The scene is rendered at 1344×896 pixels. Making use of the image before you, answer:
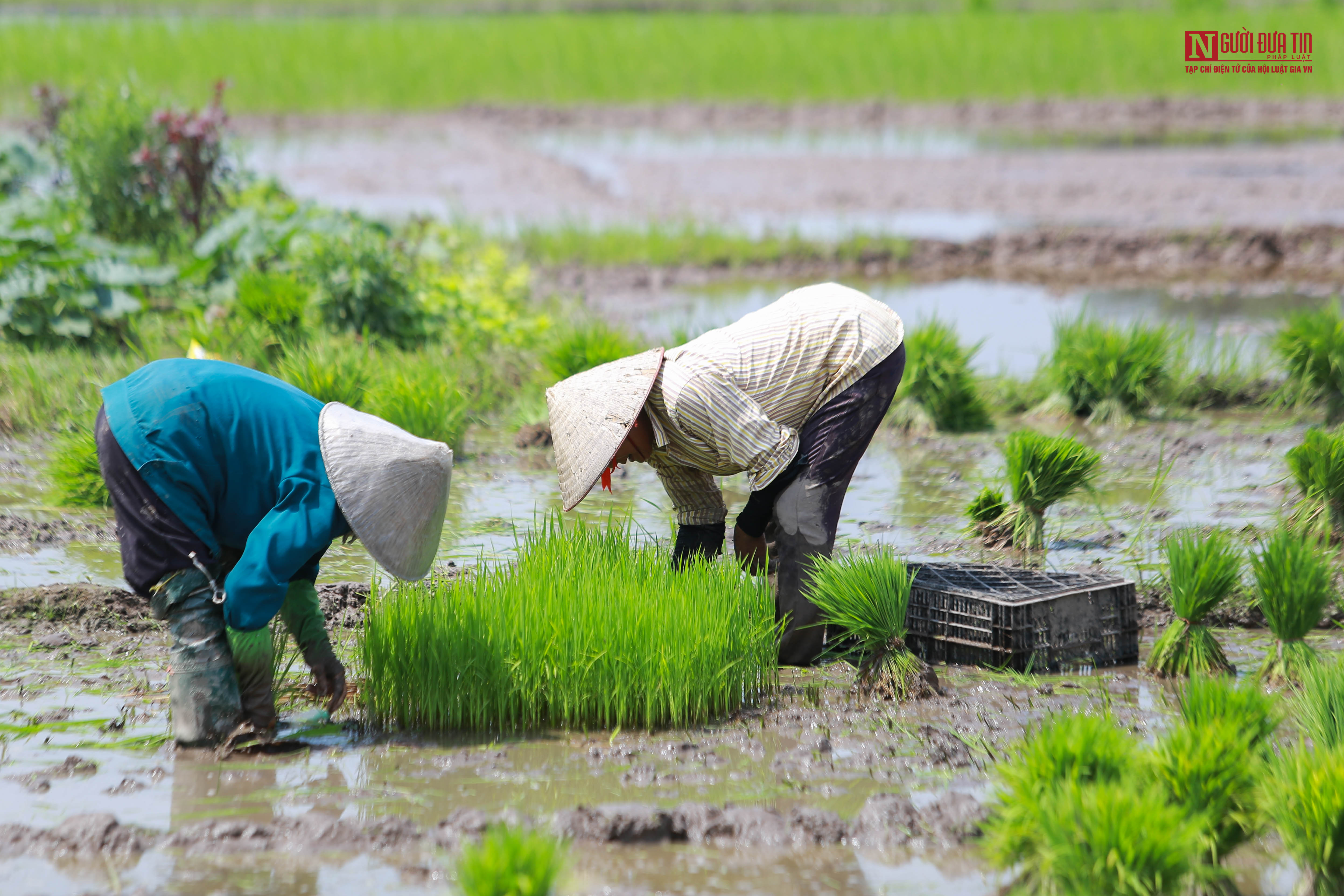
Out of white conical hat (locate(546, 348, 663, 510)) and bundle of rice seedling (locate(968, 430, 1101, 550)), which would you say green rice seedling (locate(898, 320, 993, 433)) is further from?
white conical hat (locate(546, 348, 663, 510))

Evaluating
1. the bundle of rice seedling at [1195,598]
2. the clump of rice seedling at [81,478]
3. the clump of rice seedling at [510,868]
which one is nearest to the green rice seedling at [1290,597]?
the bundle of rice seedling at [1195,598]

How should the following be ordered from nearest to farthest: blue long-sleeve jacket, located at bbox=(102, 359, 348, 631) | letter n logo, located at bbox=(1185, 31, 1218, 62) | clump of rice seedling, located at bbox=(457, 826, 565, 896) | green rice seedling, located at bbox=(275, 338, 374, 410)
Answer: clump of rice seedling, located at bbox=(457, 826, 565, 896)
blue long-sleeve jacket, located at bbox=(102, 359, 348, 631)
green rice seedling, located at bbox=(275, 338, 374, 410)
letter n logo, located at bbox=(1185, 31, 1218, 62)

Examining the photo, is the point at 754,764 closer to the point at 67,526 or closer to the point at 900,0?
the point at 67,526

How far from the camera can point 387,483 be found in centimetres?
360

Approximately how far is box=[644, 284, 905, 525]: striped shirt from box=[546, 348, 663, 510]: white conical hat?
0.32 ft

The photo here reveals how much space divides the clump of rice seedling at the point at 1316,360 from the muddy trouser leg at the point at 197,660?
5514mm

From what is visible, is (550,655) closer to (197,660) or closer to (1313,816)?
(197,660)

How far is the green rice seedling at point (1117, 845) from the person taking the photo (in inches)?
105

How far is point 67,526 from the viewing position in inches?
224

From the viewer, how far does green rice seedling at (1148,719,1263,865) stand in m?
2.92

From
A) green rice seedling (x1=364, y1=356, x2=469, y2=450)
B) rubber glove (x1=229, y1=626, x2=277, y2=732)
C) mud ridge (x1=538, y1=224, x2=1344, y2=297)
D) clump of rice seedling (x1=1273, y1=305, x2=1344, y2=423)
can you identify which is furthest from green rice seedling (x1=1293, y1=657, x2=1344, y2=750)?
mud ridge (x1=538, y1=224, x2=1344, y2=297)

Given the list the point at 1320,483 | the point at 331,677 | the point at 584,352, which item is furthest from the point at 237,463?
the point at 1320,483

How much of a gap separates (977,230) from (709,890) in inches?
472

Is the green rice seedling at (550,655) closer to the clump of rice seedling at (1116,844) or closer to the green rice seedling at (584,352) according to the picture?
the clump of rice seedling at (1116,844)
